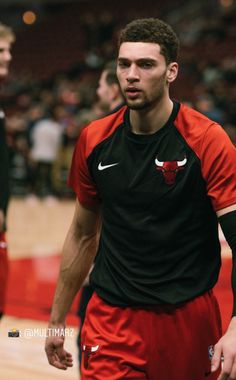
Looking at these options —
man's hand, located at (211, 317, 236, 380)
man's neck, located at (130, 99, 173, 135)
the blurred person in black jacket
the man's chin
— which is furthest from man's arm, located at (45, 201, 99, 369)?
the blurred person in black jacket

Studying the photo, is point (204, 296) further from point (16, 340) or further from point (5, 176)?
point (16, 340)

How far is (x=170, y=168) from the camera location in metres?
2.94

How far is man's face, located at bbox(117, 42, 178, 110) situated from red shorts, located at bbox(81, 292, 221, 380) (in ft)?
2.45

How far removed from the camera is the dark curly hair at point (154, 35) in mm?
2895

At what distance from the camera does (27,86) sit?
2481cm

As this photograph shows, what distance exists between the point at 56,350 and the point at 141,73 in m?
1.19

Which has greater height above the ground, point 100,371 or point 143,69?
point 143,69

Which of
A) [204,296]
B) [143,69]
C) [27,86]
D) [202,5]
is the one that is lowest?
[27,86]

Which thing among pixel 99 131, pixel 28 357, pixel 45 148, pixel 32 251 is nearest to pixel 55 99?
pixel 45 148

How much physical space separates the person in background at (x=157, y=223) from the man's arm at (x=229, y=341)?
3 centimetres

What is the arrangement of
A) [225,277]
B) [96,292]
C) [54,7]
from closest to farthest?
[96,292] → [225,277] → [54,7]

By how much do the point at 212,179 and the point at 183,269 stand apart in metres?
0.34

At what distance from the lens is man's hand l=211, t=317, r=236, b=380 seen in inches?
102

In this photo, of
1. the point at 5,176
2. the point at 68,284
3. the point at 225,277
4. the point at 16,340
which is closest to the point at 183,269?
the point at 68,284
